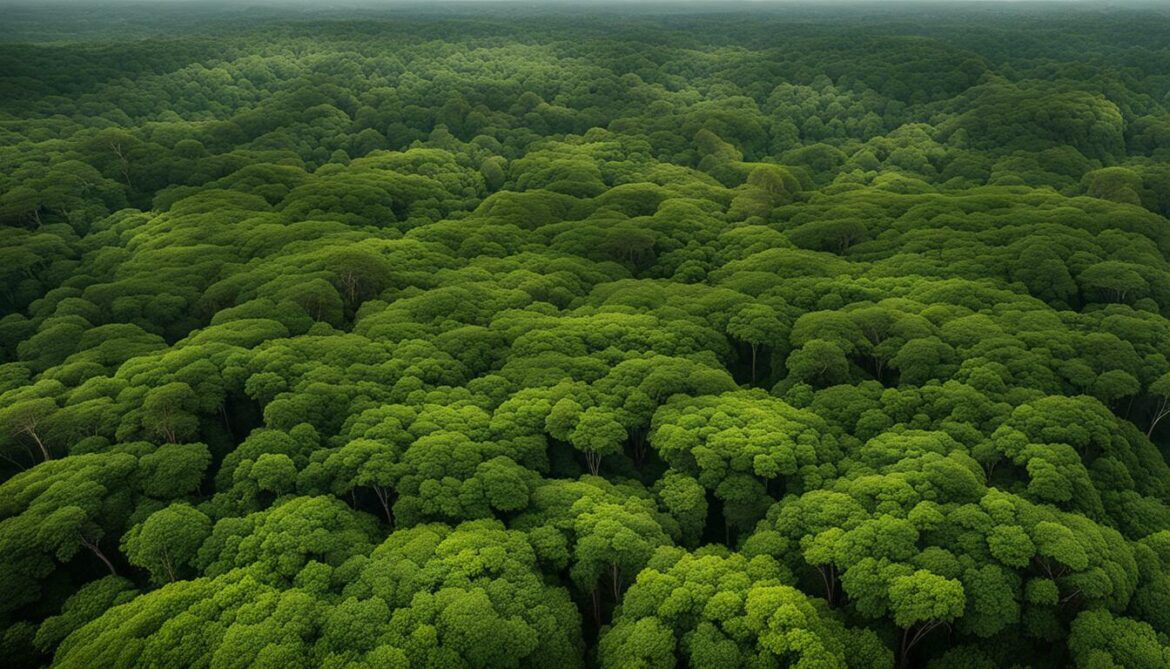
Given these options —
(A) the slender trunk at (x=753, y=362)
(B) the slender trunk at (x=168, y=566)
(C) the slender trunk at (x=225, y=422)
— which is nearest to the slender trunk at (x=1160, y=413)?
(A) the slender trunk at (x=753, y=362)

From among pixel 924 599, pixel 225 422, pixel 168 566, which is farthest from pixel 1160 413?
pixel 225 422

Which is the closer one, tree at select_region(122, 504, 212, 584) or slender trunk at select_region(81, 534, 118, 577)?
tree at select_region(122, 504, 212, 584)

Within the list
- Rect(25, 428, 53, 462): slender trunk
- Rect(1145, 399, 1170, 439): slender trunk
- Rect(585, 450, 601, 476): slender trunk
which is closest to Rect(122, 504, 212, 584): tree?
Rect(25, 428, 53, 462): slender trunk

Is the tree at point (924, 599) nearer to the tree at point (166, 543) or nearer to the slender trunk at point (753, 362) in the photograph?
the slender trunk at point (753, 362)

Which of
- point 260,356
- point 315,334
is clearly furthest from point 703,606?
point 315,334

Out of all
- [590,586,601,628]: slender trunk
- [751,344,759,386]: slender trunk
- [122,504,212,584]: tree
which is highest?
[122,504,212,584]: tree

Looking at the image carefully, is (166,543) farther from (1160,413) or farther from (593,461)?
(1160,413)

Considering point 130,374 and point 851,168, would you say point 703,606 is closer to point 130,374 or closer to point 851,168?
point 130,374

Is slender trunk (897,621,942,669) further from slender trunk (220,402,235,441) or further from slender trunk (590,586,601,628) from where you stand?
slender trunk (220,402,235,441)
